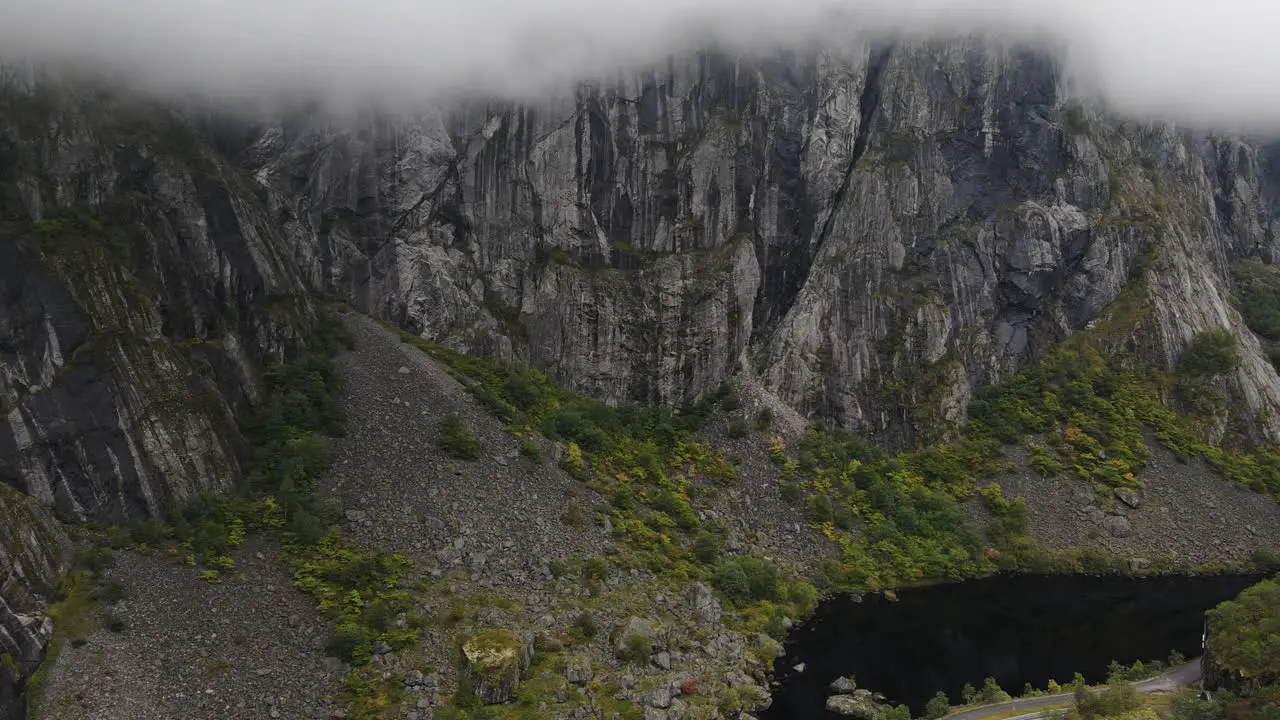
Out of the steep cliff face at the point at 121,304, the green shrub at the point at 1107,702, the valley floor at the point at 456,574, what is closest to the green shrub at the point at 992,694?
the green shrub at the point at 1107,702

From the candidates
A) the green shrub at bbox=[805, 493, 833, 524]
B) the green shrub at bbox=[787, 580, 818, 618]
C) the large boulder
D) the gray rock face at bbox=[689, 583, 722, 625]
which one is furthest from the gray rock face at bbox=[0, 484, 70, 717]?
the green shrub at bbox=[805, 493, 833, 524]

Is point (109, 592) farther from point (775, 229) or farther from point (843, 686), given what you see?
point (775, 229)

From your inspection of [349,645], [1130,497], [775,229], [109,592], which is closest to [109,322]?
[109,592]

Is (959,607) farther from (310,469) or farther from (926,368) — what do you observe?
(310,469)

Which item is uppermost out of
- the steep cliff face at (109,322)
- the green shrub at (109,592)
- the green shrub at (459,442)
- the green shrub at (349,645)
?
the steep cliff face at (109,322)

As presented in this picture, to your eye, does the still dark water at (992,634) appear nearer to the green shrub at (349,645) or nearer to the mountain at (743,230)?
the green shrub at (349,645)

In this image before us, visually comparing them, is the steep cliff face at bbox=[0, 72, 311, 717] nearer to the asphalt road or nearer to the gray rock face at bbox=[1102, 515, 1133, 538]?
the asphalt road

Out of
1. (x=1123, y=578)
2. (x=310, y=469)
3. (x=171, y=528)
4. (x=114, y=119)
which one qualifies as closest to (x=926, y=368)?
(x=1123, y=578)
